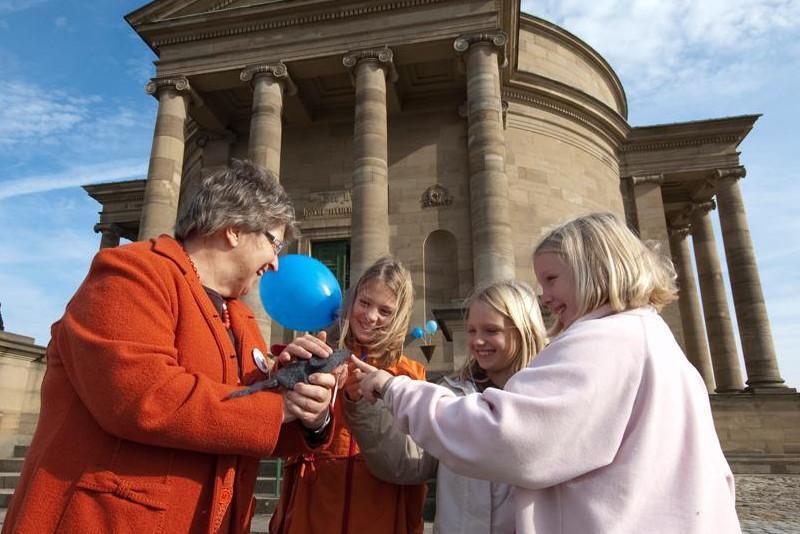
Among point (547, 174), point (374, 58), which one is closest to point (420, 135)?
point (374, 58)

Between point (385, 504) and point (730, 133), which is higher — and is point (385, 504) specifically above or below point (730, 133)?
below

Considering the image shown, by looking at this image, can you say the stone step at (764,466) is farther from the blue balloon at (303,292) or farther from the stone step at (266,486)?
the blue balloon at (303,292)

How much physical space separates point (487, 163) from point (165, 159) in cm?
1043

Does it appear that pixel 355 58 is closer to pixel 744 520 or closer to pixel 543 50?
pixel 543 50

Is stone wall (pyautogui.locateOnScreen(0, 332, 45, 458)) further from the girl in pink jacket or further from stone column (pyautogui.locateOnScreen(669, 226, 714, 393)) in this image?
stone column (pyautogui.locateOnScreen(669, 226, 714, 393))

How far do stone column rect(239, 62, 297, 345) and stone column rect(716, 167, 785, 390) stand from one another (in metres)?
17.7

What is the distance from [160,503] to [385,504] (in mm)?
1386

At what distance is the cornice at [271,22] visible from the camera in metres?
17.2

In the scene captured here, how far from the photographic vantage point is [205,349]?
2.10 m

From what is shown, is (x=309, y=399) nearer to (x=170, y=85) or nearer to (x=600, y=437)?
(x=600, y=437)

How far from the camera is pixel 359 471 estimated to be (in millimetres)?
2926

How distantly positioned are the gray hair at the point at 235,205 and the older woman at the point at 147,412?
8.1 inches

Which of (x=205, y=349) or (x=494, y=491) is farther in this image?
(x=494, y=491)

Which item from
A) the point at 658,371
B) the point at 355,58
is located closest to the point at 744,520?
the point at 658,371
